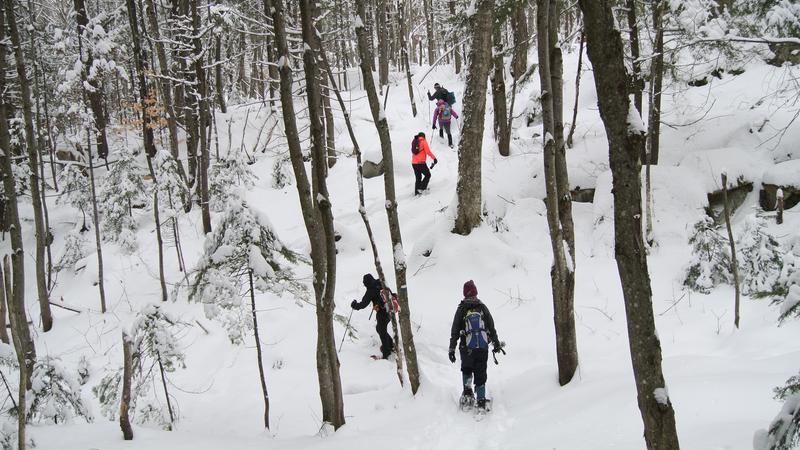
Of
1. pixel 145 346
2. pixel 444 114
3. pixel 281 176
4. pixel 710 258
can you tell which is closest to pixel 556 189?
pixel 710 258

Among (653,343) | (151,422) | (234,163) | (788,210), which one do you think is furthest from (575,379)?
(234,163)

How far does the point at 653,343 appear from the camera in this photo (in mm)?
2979

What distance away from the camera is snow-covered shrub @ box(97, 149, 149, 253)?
1394 centimetres

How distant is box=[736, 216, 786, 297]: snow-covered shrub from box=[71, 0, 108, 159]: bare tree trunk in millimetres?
16102

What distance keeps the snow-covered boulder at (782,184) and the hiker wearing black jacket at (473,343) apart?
8.27 m

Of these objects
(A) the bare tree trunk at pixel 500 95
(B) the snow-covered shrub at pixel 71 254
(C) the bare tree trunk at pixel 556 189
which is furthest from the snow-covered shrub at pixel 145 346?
(B) the snow-covered shrub at pixel 71 254

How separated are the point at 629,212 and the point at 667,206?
9.76m

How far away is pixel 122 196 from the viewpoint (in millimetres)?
14016

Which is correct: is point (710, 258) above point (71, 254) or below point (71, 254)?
above

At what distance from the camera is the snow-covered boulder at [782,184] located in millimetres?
10477

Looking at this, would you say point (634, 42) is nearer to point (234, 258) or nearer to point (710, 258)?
point (710, 258)

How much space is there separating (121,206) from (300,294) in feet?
32.6

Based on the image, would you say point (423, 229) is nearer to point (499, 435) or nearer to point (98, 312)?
point (499, 435)

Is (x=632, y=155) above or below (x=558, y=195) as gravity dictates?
above
